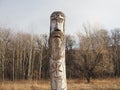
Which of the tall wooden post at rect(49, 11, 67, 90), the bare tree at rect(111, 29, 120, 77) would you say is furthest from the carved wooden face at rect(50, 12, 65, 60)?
the bare tree at rect(111, 29, 120, 77)

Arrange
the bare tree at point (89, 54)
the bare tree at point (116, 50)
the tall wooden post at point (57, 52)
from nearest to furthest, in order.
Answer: the tall wooden post at point (57, 52) < the bare tree at point (89, 54) < the bare tree at point (116, 50)

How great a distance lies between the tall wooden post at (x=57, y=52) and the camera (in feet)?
17.5

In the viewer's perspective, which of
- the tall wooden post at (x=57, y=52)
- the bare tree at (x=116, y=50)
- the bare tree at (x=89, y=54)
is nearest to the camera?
the tall wooden post at (x=57, y=52)

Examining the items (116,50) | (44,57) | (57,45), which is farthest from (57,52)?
(116,50)

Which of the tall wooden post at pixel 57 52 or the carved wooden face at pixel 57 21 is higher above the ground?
the carved wooden face at pixel 57 21

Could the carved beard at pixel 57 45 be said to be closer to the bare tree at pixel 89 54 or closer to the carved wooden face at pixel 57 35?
the carved wooden face at pixel 57 35

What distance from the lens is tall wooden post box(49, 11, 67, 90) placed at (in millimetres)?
5332

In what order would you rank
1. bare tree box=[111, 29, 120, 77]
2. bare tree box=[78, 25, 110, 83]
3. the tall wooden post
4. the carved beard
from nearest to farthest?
the tall wooden post < the carved beard < bare tree box=[78, 25, 110, 83] < bare tree box=[111, 29, 120, 77]

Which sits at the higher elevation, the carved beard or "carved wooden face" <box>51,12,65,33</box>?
"carved wooden face" <box>51,12,65,33</box>

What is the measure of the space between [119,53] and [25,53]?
638 inches

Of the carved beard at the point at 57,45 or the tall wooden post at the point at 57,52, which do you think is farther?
the carved beard at the point at 57,45

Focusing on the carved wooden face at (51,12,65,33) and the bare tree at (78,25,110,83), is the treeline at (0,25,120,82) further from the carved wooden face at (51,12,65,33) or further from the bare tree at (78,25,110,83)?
the carved wooden face at (51,12,65,33)

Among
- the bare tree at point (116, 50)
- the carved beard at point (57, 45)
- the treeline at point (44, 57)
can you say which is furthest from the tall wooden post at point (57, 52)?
the bare tree at point (116, 50)

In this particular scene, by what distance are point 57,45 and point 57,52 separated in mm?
151
